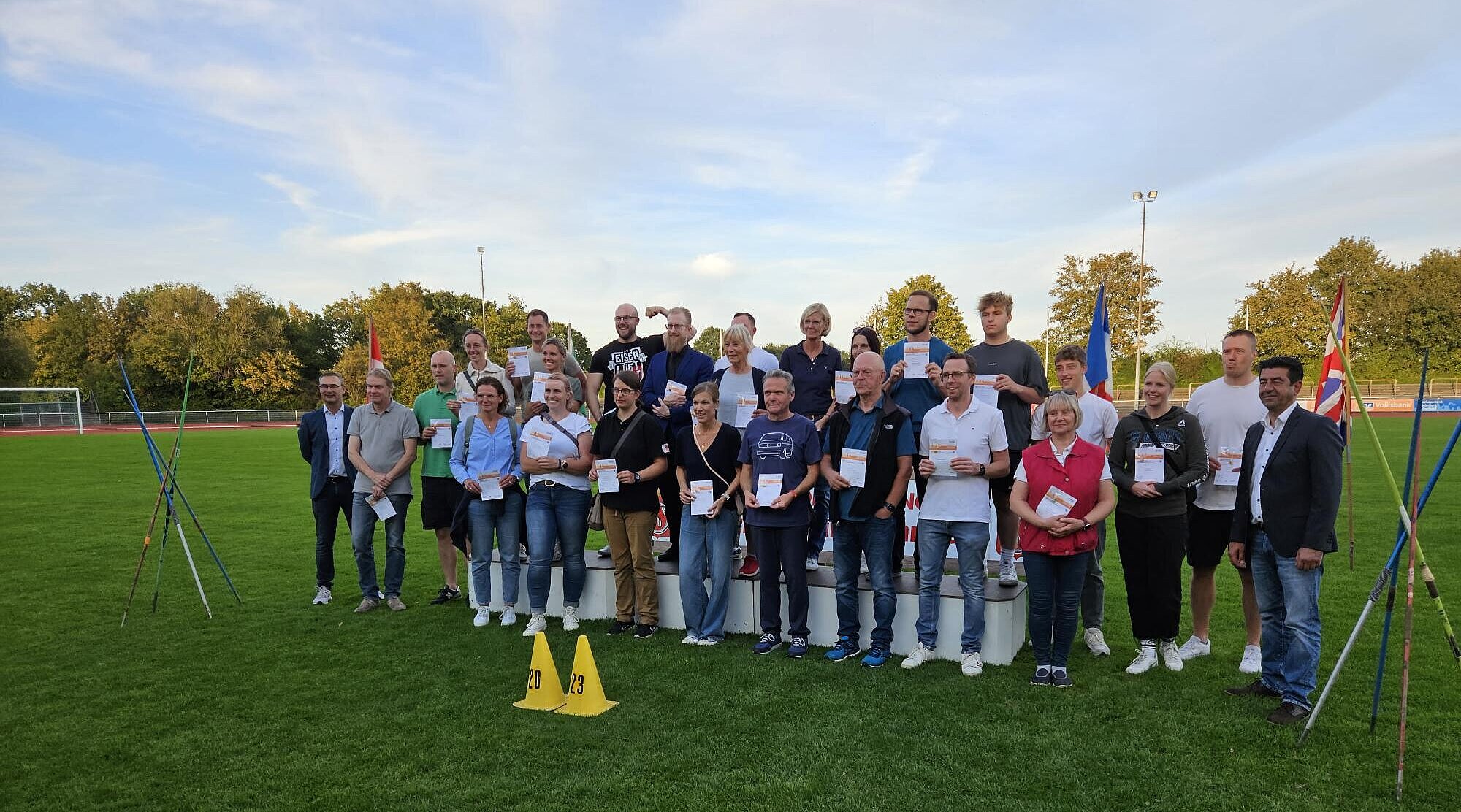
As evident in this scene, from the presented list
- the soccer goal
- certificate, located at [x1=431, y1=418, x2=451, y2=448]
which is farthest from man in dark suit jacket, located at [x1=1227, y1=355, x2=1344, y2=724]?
the soccer goal

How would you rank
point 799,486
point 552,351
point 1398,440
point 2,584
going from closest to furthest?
1. point 799,486
2. point 552,351
3. point 2,584
4. point 1398,440

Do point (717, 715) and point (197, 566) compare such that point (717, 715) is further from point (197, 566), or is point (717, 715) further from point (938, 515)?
point (197, 566)

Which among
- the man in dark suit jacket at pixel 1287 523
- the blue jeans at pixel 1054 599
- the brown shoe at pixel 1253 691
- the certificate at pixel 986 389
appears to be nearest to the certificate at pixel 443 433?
the certificate at pixel 986 389

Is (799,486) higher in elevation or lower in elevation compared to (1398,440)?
higher

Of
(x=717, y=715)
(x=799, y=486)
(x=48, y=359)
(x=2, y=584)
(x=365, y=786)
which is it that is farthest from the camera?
(x=48, y=359)

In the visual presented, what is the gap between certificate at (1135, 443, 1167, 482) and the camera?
4613 millimetres

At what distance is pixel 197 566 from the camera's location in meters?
8.70

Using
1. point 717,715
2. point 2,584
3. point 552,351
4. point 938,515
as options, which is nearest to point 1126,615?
point 938,515

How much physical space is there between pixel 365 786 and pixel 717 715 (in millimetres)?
1766

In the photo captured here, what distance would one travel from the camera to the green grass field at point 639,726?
137 inches

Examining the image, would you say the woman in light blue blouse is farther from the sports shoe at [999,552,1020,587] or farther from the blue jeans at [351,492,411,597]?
the sports shoe at [999,552,1020,587]

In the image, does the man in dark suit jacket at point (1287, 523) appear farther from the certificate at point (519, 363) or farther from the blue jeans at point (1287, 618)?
the certificate at point (519, 363)

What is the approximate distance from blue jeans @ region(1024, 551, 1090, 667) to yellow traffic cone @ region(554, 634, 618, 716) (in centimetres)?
258

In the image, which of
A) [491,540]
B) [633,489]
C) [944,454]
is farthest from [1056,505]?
[491,540]
